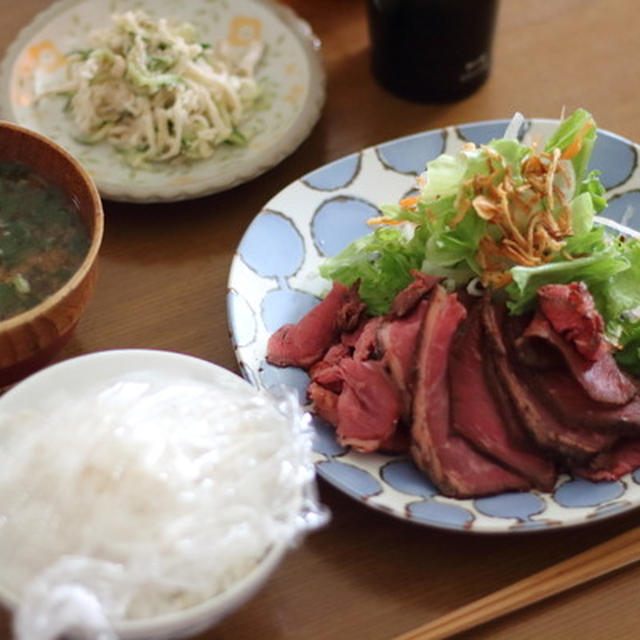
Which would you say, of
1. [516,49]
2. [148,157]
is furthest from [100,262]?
[516,49]

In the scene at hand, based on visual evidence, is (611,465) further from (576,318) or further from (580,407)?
(576,318)

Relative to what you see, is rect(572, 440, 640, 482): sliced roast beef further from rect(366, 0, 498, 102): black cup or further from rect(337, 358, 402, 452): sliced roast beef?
rect(366, 0, 498, 102): black cup

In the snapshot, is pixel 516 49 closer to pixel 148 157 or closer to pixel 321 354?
pixel 148 157

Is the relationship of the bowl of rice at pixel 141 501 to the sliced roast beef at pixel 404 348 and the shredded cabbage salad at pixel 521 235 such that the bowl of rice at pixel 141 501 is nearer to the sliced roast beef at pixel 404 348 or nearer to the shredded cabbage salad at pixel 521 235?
the sliced roast beef at pixel 404 348

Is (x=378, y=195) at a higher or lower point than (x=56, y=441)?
lower

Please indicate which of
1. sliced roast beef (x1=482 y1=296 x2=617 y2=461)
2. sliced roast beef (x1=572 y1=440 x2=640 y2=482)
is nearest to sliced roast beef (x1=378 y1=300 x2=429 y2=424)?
sliced roast beef (x1=482 y1=296 x2=617 y2=461)
